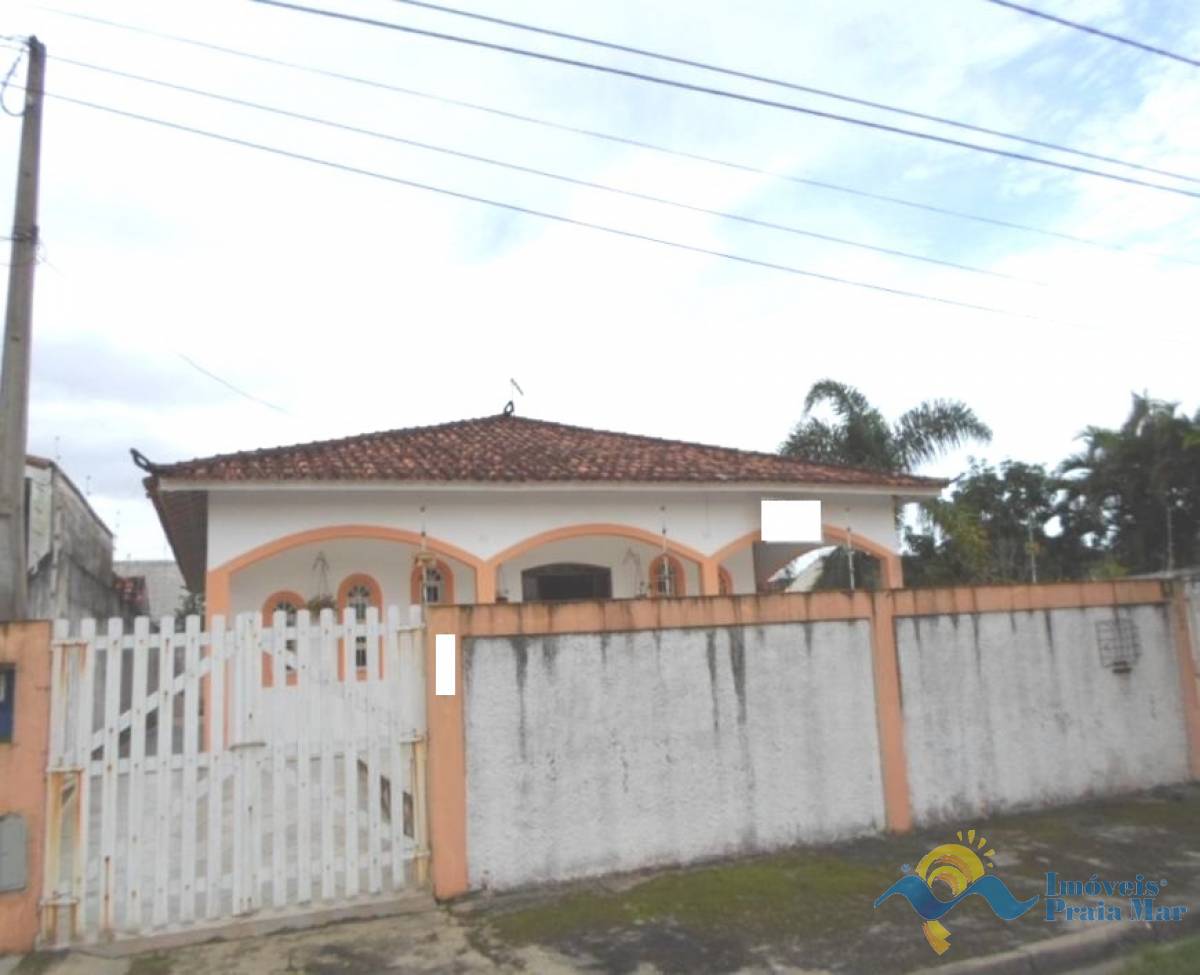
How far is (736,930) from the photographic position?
4562 mm

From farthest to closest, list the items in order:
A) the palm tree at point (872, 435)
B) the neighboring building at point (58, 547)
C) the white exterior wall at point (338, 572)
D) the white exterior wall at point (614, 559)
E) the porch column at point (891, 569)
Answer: the palm tree at point (872, 435) → the white exterior wall at point (614, 559) → the porch column at point (891, 569) → the neighboring building at point (58, 547) → the white exterior wall at point (338, 572)

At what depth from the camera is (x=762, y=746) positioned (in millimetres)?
5934

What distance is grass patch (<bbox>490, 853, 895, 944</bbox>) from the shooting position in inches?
182

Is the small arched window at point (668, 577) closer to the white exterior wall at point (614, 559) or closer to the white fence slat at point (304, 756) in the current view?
the white exterior wall at point (614, 559)

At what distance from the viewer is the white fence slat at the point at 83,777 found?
4.46m

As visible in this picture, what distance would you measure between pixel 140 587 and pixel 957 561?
2057 cm

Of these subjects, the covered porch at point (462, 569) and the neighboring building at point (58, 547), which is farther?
the neighboring building at point (58, 547)

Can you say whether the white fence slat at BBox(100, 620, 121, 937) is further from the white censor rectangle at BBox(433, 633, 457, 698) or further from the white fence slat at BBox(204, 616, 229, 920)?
the white censor rectangle at BBox(433, 633, 457, 698)

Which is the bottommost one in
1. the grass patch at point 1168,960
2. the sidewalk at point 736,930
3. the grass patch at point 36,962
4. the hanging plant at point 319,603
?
the grass patch at point 1168,960

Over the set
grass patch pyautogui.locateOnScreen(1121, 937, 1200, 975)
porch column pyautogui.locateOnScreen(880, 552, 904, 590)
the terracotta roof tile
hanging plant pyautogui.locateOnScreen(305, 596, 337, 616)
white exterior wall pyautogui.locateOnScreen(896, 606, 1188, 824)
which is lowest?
grass patch pyautogui.locateOnScreen(1121, 937, 1200, 975)

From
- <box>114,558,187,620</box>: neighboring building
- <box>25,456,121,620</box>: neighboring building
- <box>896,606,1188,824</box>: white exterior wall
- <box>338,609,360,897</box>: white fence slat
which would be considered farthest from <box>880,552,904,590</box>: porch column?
<box>114,558,187,620</box>: neighboring building

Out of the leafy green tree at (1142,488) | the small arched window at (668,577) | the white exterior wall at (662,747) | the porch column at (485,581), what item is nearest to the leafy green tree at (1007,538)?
the leafy green tree at (1142,488)

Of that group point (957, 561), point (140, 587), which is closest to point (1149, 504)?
point (957, 561)

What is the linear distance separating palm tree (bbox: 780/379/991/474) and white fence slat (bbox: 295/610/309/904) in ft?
48.2
